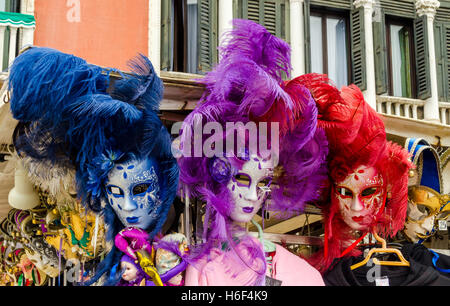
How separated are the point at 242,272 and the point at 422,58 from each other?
13.6 feet

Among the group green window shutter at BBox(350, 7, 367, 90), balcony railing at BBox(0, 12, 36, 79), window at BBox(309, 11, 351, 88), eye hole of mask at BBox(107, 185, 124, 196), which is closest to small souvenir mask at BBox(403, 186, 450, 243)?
eye hole of mask at BBox(107, 185, 124, 196)

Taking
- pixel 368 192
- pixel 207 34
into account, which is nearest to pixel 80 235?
pixel 368 192

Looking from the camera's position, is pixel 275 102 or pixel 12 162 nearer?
pixel 275 102

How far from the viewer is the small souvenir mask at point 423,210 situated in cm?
338

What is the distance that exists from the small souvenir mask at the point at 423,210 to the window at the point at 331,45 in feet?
9.31

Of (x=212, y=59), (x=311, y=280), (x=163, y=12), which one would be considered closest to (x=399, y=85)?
(x=212, y=59)

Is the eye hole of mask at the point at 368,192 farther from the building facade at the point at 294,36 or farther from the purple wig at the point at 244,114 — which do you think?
the building facade at the point at 294,36

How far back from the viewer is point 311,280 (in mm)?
2938

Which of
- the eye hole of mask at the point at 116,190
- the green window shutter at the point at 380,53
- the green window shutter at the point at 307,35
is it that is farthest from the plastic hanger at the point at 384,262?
the green window shutter at the point at 380,53

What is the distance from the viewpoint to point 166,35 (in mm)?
5414

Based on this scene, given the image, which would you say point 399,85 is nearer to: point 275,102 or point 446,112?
point 446,112

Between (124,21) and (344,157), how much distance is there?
2.96 meters

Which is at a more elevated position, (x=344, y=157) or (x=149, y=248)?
(x=344, y=157)

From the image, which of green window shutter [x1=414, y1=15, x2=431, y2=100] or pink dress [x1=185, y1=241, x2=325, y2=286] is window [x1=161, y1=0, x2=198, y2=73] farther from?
pink dress [x1=185, y1=241, x2=325, y2=286]
